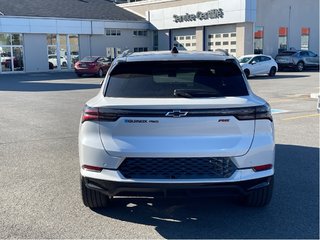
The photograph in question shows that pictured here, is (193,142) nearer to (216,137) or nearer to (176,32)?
(216,137)

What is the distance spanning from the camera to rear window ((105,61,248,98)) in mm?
4113

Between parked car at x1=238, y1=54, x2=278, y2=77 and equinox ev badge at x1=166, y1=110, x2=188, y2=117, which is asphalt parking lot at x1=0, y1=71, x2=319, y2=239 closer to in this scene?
equinox ev badge at x1=166, y1=110, x2=188, y2=117

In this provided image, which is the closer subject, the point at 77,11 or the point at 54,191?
the point at 54,191

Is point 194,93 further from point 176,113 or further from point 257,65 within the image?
point 257,65

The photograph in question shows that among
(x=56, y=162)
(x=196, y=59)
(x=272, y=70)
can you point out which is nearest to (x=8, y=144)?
(x=56, y=162)

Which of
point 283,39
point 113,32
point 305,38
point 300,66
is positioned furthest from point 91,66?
point 305,38

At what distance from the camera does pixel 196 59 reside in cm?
438

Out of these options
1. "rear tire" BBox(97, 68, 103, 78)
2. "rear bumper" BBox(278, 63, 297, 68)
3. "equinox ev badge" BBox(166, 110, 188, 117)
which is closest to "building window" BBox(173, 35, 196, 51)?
"rear bumper" BBox(278, 63, 297, 68)

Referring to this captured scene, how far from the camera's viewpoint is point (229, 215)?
4391mm

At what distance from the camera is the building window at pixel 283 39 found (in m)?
36.3

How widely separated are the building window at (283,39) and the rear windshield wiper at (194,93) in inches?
1345

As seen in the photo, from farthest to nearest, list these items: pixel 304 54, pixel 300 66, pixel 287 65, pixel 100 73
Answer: pixel 304 54
pixel 287 65
pixel 300 66
pixel 100 73

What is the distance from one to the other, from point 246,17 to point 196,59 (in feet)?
97.4

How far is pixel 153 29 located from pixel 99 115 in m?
39.4
